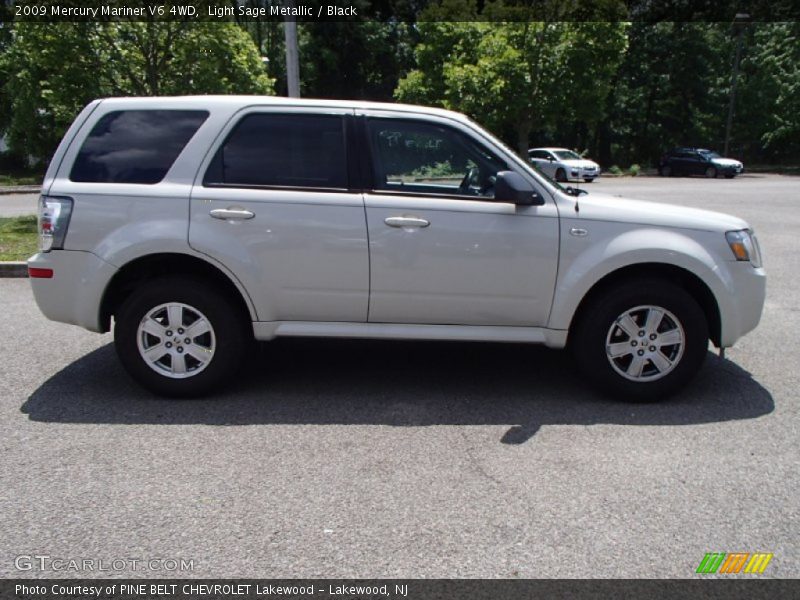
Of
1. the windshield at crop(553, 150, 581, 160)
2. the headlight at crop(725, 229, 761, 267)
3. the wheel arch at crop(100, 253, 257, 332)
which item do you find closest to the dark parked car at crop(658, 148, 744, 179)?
the windshield at crop(553, 150, 581, 160)

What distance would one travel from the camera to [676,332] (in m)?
4.43

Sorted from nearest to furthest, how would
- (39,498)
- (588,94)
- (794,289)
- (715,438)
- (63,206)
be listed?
(39,498) → (715,438) → (63,206) → (794,289) → (588,94)

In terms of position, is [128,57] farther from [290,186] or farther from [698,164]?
[698,164]

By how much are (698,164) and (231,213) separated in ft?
122

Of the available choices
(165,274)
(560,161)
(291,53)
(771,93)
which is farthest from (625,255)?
(771,93)

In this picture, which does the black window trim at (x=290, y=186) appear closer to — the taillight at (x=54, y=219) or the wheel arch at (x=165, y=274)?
the wheel arch at (x=165, y=274)

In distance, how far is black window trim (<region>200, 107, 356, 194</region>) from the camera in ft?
14.4

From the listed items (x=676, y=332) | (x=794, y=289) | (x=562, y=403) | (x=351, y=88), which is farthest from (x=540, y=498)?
(x=351, y=88)

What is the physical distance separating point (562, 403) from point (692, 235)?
1435 millimetres

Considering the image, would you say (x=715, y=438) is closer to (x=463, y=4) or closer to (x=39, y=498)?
(x=39, y=498)

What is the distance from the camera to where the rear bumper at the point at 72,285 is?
436 centimetres

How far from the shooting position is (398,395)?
468 centimetres

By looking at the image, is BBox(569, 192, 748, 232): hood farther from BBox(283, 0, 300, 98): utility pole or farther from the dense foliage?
the dense foliage

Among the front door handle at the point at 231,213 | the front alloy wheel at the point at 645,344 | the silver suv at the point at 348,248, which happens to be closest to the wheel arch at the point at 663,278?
the silver suv at the point at 348,248
